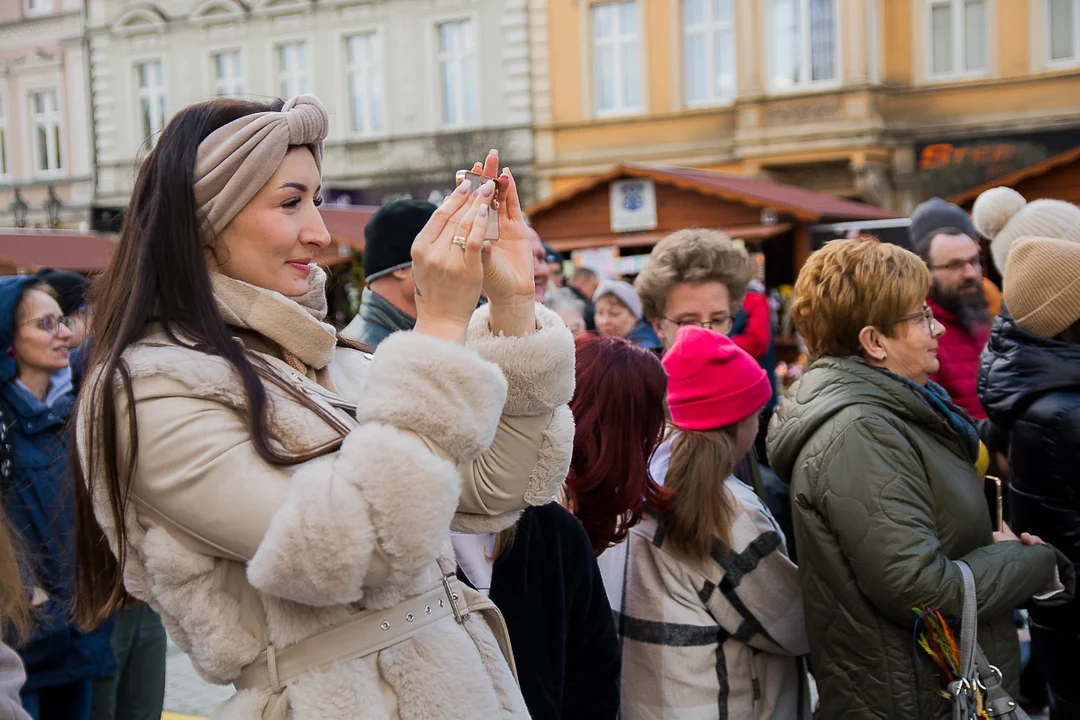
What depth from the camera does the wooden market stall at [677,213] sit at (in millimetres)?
11859

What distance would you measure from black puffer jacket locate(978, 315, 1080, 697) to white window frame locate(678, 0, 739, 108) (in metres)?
15.8

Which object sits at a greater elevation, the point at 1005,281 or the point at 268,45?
the point at 268,45

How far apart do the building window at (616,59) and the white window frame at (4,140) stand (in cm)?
1493

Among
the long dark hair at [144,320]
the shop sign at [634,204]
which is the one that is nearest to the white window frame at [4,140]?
the shop sign at [634,204]

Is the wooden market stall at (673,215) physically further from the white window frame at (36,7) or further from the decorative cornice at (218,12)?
the white window frame at (36,7)

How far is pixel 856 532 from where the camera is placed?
104 inches

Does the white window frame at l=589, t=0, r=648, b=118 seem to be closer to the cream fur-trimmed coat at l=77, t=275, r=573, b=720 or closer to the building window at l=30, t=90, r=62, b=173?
the building window at l=30, t=90, r=62, b=173

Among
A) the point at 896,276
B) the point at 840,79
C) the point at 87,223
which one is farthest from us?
the point at 87,223

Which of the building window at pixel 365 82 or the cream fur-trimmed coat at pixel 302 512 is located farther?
the building window at pixel 365 82

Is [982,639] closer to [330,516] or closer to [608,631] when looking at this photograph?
[608,631]

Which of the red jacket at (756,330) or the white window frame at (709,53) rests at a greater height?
the white window frame at (709,53)

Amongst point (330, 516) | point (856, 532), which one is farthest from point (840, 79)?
point (330, 516)

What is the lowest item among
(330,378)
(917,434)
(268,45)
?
(917,434)

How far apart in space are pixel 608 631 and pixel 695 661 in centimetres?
38
